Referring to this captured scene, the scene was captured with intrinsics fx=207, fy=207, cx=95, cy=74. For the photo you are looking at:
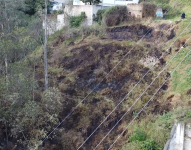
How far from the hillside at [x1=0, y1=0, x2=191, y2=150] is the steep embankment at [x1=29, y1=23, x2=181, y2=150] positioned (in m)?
0.04

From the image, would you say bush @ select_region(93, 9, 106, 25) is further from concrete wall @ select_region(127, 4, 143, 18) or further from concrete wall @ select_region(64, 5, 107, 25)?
concrete wall @ select_region(127, 4, 143, 18)

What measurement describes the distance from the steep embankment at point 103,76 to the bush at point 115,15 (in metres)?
0.97

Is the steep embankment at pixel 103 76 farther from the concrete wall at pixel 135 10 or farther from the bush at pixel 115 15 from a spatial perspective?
the concrete wall at pixel 135 10

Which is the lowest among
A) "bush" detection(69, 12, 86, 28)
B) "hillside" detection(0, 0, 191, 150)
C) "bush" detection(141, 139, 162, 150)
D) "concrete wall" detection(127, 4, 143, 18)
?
"bush" detection(141, 139, 162, 150)

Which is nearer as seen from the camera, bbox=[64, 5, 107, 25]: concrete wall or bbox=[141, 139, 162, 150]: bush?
bbox=[141, 139, 162, 150]: bush

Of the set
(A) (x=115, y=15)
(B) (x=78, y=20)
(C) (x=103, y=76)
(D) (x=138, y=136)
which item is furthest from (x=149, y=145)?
(B) (x=78, y=20)

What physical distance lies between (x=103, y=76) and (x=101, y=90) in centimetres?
98

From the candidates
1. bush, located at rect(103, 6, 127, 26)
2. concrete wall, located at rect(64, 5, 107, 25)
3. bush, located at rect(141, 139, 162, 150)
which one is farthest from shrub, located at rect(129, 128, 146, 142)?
concrete wall, located at rect(64, 5, 107, 25)

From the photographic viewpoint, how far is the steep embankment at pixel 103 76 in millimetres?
9109

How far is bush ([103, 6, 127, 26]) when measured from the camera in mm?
15734

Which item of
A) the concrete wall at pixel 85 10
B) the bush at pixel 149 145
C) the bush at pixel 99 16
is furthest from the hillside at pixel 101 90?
the concrete wall at pixel 85 10

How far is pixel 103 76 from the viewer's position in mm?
11477

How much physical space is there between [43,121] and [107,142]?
276cm

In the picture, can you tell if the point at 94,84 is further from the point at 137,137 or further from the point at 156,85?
the point at 137,137
